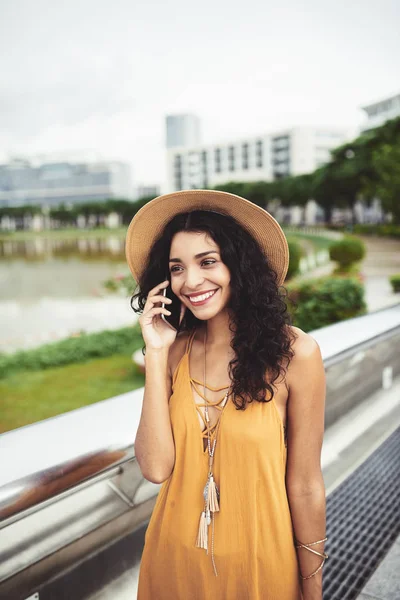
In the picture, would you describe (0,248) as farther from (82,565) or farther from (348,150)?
(82,565)

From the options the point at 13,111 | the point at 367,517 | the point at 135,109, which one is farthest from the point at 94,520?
the point at 13,111

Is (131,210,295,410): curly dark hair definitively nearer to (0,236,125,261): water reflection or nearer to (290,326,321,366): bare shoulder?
(290,326,321,366): bare shoulder

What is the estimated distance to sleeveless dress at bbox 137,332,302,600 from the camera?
2.99 ft

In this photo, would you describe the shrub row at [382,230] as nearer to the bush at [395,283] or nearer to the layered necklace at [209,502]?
the bush at [395,283]

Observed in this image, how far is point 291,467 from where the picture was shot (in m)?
0.97

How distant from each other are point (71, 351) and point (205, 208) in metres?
6.18

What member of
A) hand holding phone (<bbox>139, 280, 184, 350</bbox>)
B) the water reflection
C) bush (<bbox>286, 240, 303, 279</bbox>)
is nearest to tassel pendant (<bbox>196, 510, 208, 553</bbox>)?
hand holding phone (<bbox>139, 280, 184, 350</bbox>)

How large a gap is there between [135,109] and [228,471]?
14.3 meters

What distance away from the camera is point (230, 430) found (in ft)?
2.97

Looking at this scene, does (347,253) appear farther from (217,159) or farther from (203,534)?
(217,159)

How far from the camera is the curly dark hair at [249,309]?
932 mm

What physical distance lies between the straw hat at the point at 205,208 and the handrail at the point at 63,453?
403mm

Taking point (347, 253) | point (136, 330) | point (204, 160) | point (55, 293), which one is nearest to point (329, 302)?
point (136, 330)

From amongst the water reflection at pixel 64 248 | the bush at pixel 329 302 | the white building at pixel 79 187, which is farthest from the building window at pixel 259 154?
the bush at pixel 329 302
